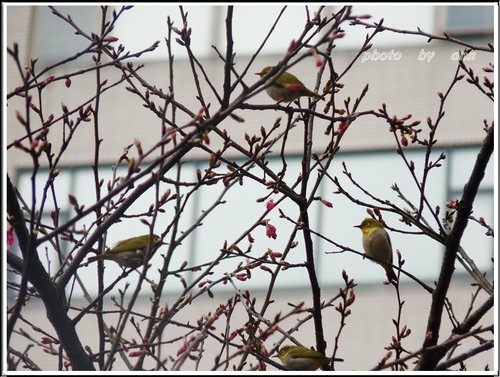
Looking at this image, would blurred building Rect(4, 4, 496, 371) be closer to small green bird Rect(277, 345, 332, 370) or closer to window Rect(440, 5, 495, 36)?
window Rect(440, 5, 495, 36)

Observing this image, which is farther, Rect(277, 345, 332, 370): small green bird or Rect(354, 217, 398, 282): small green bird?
Rect(354, 217, 398, 282): small green bird

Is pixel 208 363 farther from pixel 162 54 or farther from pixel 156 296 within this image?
pixel 156 296

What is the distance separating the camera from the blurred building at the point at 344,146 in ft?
29.5

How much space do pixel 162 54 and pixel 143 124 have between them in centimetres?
92

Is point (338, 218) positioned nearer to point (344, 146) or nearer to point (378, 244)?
point (344, 146)

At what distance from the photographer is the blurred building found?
898 cm

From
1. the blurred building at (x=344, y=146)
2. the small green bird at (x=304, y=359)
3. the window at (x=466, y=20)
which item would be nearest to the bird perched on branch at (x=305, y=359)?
Result: the small green bird at (x=304, y=359)

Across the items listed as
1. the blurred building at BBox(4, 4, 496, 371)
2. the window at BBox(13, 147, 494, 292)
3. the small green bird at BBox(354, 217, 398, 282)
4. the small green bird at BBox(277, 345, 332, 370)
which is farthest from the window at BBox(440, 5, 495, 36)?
the small green bird at BBox(277, 345, 332, 370)

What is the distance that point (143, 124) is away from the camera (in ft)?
33.2

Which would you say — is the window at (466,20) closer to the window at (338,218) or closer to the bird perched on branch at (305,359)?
the window at (338,218)

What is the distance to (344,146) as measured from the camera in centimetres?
977

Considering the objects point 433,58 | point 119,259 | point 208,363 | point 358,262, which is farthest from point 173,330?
point 119,259

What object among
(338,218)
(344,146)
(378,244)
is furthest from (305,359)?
(344,146)

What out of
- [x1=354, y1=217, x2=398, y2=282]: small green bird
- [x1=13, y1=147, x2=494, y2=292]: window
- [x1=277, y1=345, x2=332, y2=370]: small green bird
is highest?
[x1=13, y1=147, x2=494, y2=292]: window
